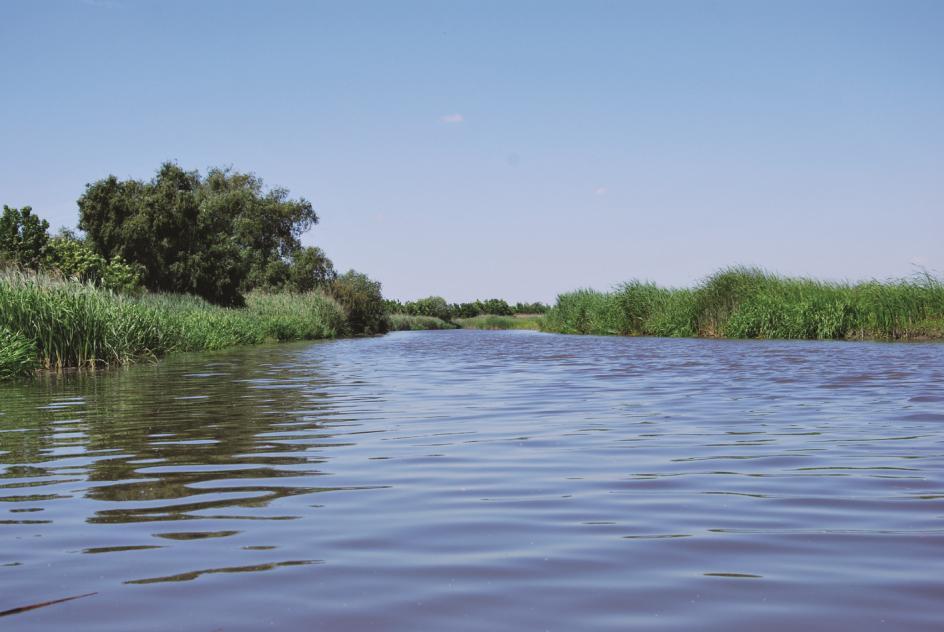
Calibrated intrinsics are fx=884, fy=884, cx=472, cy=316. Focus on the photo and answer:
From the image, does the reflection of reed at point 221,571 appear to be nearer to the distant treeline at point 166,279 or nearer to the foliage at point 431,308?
the distant treeline at point 166,279

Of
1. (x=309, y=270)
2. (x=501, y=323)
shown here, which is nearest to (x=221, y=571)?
(x=309, y=270)

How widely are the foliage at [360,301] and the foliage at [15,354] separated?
41340mm

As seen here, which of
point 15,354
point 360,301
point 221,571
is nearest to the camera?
point 221,571

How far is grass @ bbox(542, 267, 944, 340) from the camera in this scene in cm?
2925

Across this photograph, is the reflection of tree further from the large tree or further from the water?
the large tree

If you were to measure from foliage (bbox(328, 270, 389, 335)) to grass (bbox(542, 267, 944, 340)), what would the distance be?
20.7 metres

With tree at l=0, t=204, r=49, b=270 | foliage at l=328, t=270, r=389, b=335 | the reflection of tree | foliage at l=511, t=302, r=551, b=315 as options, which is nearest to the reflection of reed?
Result: the reflection of tree

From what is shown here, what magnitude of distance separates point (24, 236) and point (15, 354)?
72.0ft

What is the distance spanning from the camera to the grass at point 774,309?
96.0 ft

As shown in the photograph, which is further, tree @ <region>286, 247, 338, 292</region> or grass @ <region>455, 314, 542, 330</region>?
grass @ <region>455, 314, 542, 330</region>

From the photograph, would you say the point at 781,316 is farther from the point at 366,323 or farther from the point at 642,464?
the point at 366,323

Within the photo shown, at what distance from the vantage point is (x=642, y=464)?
598 centimetres

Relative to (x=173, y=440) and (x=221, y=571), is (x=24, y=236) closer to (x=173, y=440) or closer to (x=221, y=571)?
(x=173, y=440)

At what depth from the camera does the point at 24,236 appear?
34.2 meters
